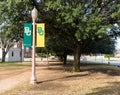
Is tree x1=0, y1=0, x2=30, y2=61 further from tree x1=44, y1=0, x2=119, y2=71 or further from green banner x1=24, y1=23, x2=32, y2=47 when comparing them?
green banner x1=24, y1=23, x2=32, y2=47

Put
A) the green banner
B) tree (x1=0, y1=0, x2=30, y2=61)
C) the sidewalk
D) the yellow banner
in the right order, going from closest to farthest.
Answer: the sidewalk → the yellow banner → the green banner → tree (x1=0, y1=0, x2=30, y2=61)

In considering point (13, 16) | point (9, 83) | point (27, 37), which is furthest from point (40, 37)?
point (13, 16)

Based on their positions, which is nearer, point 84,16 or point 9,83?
point 9,83

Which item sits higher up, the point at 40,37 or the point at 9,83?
the point at 40,37

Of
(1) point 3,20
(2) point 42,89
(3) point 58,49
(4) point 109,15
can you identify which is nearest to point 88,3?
(4) point 109,15

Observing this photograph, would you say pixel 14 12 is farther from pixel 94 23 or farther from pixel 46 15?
pixel 94 23

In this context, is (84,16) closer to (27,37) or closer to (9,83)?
(27,37)

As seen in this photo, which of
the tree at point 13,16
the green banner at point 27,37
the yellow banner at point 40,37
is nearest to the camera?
the yellow banner at point 40,37

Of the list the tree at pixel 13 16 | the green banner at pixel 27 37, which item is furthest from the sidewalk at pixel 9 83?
the tree at pixel 13 16

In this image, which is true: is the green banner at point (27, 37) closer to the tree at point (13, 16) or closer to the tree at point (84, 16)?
the tree at point (13, 16)

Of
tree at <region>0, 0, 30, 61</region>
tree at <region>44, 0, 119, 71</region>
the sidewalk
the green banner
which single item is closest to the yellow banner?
the green banner

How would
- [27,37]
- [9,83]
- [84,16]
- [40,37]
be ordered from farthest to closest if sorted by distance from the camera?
[84,16] → [9,83] → [27,37] → [40,37]

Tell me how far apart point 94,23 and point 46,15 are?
4992mm

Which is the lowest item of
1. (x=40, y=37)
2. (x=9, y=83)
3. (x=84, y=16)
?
(x=9, y=83)
